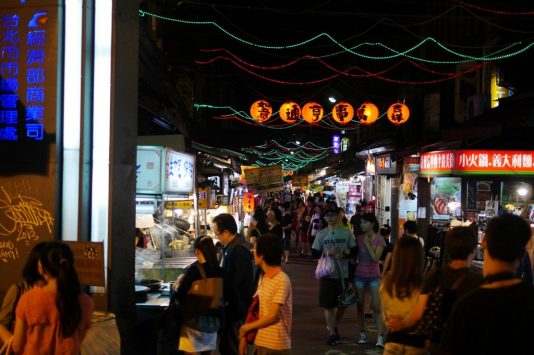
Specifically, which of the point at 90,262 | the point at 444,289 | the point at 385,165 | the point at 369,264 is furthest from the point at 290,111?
the point at 444,289

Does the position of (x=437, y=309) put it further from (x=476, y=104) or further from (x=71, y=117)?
(x=476, y=104)

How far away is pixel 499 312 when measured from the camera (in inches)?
108

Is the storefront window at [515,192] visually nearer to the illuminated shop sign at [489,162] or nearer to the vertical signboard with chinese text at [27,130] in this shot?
the illuminated shop sign at [489,162]

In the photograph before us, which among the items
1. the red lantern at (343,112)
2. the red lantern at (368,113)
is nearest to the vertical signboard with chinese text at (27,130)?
the red lantern at (343,112)

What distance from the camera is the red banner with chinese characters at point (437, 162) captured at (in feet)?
48.5

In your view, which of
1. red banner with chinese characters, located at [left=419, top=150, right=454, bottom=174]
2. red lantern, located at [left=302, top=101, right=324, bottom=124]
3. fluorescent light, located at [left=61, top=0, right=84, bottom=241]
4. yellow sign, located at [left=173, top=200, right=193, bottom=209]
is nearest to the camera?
fluorescent light, located at [left=61, top=0, right=84, bottom=241]

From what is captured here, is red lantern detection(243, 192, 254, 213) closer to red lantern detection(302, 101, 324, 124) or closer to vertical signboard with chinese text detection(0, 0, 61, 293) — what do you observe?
red lantern detection(302, 101, 324, 124)

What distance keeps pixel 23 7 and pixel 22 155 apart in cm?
146

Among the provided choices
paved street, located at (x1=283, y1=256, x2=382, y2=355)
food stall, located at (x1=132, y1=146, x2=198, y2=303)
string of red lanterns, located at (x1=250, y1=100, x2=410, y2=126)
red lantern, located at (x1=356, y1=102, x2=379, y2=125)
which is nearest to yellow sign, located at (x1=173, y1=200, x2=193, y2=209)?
food stall, located at (x1=132, y1=146, x2=198, y2=303)

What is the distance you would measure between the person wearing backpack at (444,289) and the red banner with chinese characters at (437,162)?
10816 millimetres

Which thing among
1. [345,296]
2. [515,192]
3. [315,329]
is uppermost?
[515,192]

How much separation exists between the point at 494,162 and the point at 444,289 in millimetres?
11122

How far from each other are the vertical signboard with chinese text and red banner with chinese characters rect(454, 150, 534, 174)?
37.1 feet

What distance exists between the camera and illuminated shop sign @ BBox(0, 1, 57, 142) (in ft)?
18.1
